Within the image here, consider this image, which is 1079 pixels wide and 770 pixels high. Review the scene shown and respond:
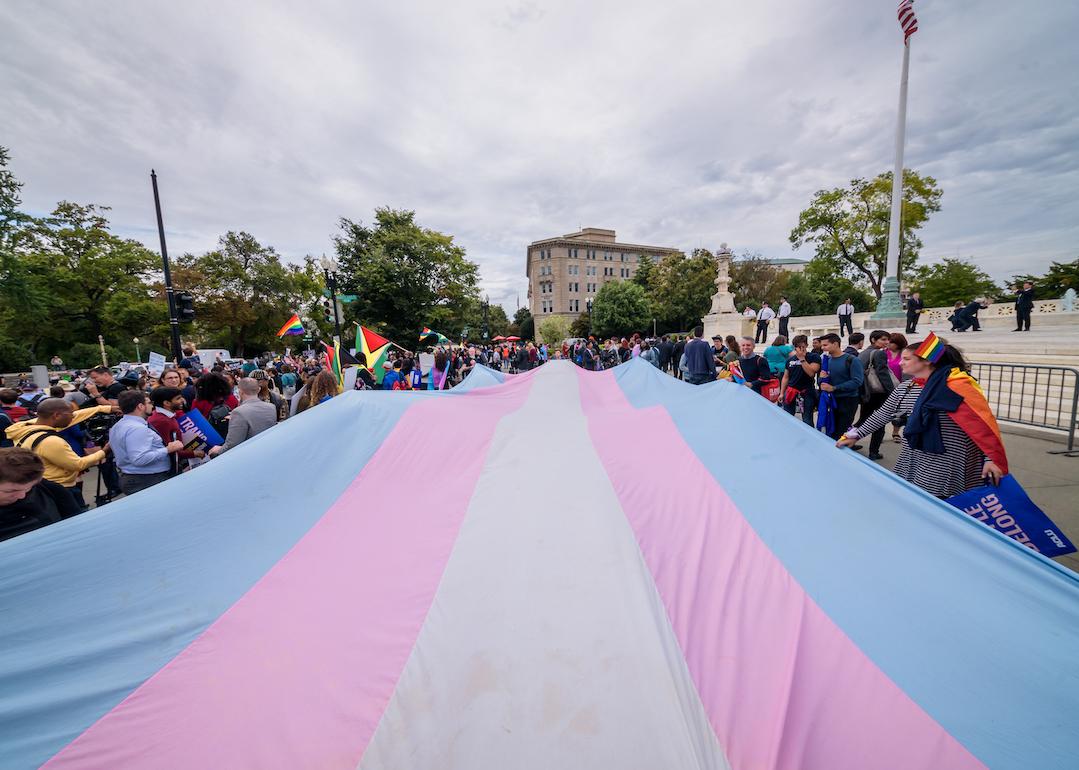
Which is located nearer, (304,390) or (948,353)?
(948,353)

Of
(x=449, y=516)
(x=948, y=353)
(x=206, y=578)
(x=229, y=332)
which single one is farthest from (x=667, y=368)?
(x=229, y=332)

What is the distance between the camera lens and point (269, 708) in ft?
4.98

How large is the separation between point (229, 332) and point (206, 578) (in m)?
47.0

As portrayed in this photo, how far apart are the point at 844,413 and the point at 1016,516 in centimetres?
338

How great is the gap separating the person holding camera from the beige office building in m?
62.0

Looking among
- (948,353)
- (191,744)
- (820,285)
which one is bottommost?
(191,744)

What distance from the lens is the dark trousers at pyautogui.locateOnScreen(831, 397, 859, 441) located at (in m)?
5.49

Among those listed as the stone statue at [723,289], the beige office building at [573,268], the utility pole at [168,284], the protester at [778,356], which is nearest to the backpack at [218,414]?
the utility pole at [168,284]

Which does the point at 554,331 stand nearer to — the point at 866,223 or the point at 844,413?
the point at 866,223

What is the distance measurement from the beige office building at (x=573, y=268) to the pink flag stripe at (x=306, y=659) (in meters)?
63.0

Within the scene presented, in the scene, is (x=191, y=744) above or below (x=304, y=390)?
below

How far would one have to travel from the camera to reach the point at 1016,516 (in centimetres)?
245

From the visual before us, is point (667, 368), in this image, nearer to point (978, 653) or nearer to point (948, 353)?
point (948, 353)

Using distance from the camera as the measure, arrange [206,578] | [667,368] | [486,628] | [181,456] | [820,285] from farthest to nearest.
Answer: [820,285], [667,368], [181,456], [206,578], [486,628]
